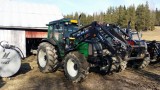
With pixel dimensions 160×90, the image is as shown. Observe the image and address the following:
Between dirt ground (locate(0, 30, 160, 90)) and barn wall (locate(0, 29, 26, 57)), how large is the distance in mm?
9343

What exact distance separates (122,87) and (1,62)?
5.68 metres

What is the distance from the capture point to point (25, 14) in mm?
26422

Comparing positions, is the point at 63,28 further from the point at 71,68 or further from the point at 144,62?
the point at 144,62

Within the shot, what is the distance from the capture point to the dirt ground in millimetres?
9477

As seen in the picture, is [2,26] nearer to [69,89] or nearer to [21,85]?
[21,85]

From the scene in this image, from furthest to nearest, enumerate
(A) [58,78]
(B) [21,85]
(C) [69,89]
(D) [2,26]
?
1. (D) [2,26]
2. (A) [58,78]
3. (B) [21,85]
4. (C) [69,89]

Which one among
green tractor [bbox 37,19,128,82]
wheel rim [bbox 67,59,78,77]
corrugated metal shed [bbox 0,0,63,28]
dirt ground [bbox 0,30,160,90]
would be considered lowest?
dirt ground [bbox 0,30,160,90]

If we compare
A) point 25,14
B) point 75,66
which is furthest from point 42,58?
point 25,14

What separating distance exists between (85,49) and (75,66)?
0.80m

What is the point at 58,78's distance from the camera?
11.3 meters

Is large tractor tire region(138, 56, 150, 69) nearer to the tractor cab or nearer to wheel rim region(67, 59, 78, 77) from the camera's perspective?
the tractor cab

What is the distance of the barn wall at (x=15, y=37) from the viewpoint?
69.6ft

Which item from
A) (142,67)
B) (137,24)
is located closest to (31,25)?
(142,67)

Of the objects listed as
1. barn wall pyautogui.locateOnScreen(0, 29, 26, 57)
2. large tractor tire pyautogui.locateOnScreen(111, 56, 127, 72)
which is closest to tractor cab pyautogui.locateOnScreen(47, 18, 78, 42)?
large tractor tire pyautogui.locateOnScreen(111, 56, 127, 72)
